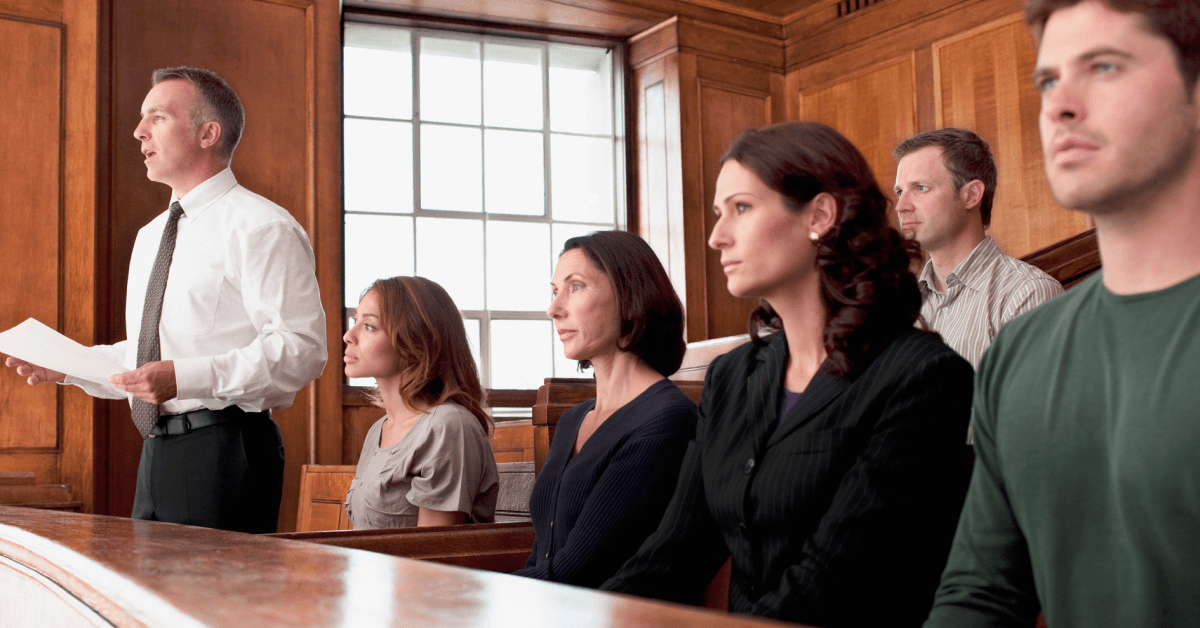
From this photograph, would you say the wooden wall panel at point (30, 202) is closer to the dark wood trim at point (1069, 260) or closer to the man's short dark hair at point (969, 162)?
the man's short dark hair at point (969, 162)

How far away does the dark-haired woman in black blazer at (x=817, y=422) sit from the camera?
4.56 feet

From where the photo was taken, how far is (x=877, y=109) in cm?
678

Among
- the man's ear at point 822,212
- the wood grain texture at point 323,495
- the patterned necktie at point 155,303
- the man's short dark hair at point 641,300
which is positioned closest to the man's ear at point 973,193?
the man's short dark hair at point 641,300

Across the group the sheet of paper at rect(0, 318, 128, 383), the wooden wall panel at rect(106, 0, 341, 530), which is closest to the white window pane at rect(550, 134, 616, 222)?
the wooden wall panel at rect(106, 0, 341, 530)

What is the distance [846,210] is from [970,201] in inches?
50.3

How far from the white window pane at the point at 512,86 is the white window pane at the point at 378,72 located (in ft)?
1.70

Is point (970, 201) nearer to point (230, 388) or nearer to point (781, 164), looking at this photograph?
point (781, 164)

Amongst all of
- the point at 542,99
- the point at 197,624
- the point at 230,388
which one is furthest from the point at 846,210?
the point at 542,99

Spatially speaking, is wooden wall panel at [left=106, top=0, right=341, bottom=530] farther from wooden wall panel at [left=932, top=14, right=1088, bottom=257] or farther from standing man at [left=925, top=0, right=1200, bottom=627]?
standing man at [left=925, top=0, right=1200, bottom=627]

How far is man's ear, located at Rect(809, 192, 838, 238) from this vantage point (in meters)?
1.62

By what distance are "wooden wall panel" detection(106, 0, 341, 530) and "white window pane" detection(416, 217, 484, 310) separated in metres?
1.00

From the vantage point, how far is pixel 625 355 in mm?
2146

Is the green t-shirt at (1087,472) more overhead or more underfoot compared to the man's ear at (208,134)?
more underfoot

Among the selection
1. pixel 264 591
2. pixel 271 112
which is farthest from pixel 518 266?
pixel 264 591
